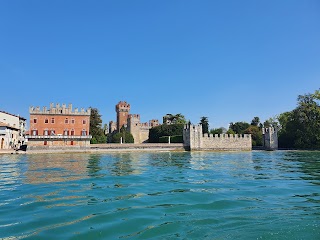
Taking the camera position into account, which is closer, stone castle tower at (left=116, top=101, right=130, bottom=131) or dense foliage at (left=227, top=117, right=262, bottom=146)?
dense foliage at (left=227, top=117, right=262, bottom=146)

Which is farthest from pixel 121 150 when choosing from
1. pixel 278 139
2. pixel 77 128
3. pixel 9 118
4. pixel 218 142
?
pixel 278 139

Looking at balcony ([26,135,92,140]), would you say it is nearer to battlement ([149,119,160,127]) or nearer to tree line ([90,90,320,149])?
tree line ([90,90,320,149])

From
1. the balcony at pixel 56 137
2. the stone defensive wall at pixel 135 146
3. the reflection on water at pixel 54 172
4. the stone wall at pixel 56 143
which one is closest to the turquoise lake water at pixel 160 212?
the reflection on water at pixel 54 172

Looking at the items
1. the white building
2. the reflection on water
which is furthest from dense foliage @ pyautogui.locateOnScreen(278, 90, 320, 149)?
the white building

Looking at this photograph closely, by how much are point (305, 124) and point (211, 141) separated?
15.1 meters

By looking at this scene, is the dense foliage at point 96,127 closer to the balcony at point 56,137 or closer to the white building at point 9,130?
the balcony at point 56,137

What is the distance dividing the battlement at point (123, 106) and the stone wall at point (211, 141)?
102ft

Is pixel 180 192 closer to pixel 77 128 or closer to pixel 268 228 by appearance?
pixel 268 228

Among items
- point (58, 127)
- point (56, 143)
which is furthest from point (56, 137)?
point (58, 127)

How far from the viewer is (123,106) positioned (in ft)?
243

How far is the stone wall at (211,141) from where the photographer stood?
4416cm

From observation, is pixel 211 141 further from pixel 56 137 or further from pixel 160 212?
pixel 160 212

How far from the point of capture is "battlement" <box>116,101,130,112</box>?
7381 centimetres

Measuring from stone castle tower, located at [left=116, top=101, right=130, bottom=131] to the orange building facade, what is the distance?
2660 centimetres
